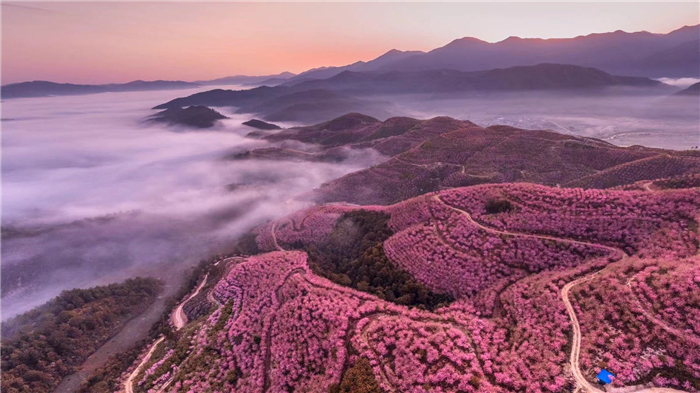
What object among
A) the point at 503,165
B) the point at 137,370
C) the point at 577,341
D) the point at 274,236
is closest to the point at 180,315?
the point at 137,370

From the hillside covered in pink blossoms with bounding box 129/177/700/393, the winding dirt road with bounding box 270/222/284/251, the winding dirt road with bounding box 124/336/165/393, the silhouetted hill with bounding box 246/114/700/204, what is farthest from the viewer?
the silhouetted hill with bounding box 246/114/700/204

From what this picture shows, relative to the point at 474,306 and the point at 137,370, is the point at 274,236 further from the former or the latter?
the point at 474,306

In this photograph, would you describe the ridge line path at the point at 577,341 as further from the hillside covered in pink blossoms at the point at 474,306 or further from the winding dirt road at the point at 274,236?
the winding dirt road at the point at 274,236

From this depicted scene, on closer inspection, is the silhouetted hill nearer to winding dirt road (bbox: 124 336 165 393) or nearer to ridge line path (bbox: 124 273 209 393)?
ridge line path (bbox: 124 273 209 393)

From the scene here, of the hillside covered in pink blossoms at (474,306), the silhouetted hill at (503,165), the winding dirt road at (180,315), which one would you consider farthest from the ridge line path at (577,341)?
the winding dirt road at (180,315)

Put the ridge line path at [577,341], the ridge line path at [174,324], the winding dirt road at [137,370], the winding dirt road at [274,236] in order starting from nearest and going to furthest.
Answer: the ridge line path at [577,341] < the winding dirt road at [137,370] < the ridge line path at [174,324] < the winding dirt road at [274,236]

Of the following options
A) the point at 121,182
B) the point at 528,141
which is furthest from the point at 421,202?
the point at 121,182

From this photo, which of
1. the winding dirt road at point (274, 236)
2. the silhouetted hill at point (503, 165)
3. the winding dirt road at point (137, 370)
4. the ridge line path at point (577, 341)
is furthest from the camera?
the silhouetted hill at point (503, 165)

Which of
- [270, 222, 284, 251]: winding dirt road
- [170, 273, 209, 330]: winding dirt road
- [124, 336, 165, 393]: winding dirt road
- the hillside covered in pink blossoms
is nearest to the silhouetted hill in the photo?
[270, 222, 284, 251]: winding dirt road

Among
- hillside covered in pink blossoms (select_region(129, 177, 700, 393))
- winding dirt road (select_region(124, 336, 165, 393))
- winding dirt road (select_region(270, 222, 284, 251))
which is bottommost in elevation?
winding dirt road (select_region(124, 336, 165, 393))
